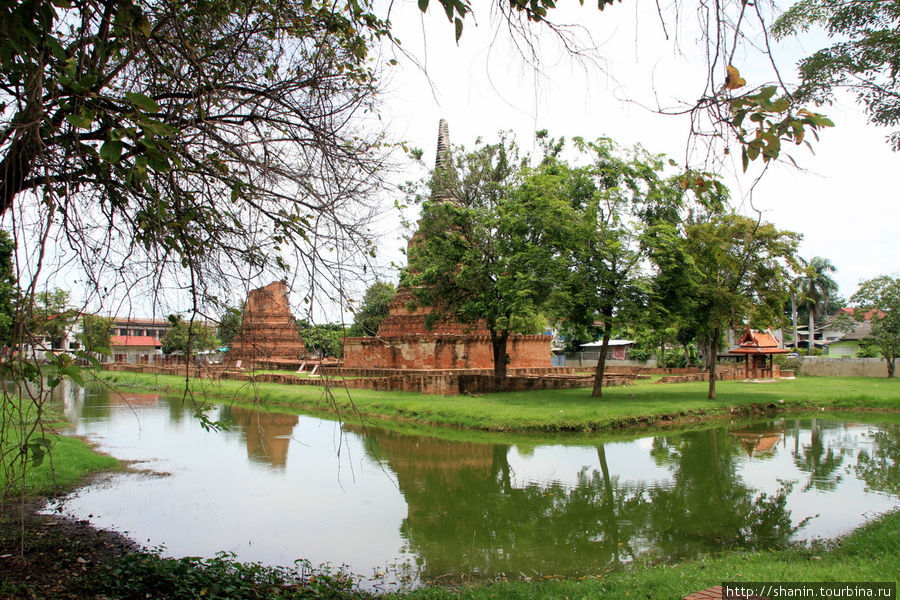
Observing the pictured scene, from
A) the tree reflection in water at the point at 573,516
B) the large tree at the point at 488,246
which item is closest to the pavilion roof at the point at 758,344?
the large tree at the point at 488,246

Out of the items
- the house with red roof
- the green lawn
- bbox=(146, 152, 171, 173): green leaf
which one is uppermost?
bbox=(146, 152, 171, 173): green leaf

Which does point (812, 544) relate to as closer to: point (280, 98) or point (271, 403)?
point (280, 98)

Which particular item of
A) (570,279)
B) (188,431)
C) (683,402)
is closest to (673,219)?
(570,279)

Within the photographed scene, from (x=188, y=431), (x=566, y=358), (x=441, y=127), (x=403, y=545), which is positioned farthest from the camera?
(x=566, y=358)

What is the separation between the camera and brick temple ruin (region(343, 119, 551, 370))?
2420 centimetres

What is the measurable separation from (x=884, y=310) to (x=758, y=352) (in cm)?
762

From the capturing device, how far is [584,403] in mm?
16906

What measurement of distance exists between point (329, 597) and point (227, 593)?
73 centimetres

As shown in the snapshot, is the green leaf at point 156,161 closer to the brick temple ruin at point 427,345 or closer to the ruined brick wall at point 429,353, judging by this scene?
the brick temple ruin at point 427,345

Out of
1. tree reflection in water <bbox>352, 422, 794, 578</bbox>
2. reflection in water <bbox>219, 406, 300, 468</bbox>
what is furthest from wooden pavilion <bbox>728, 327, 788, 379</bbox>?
reflection in water <bbox>219, 406, 300, 468</bbox>

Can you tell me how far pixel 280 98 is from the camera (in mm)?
4691

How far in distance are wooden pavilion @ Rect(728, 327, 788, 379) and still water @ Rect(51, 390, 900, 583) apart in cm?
A: 1117

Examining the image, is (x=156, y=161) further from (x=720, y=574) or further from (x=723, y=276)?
(x=723, y=276)

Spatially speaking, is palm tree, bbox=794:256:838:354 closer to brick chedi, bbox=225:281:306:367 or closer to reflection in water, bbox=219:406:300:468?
reflection in water, bbox=219:406:300:468
